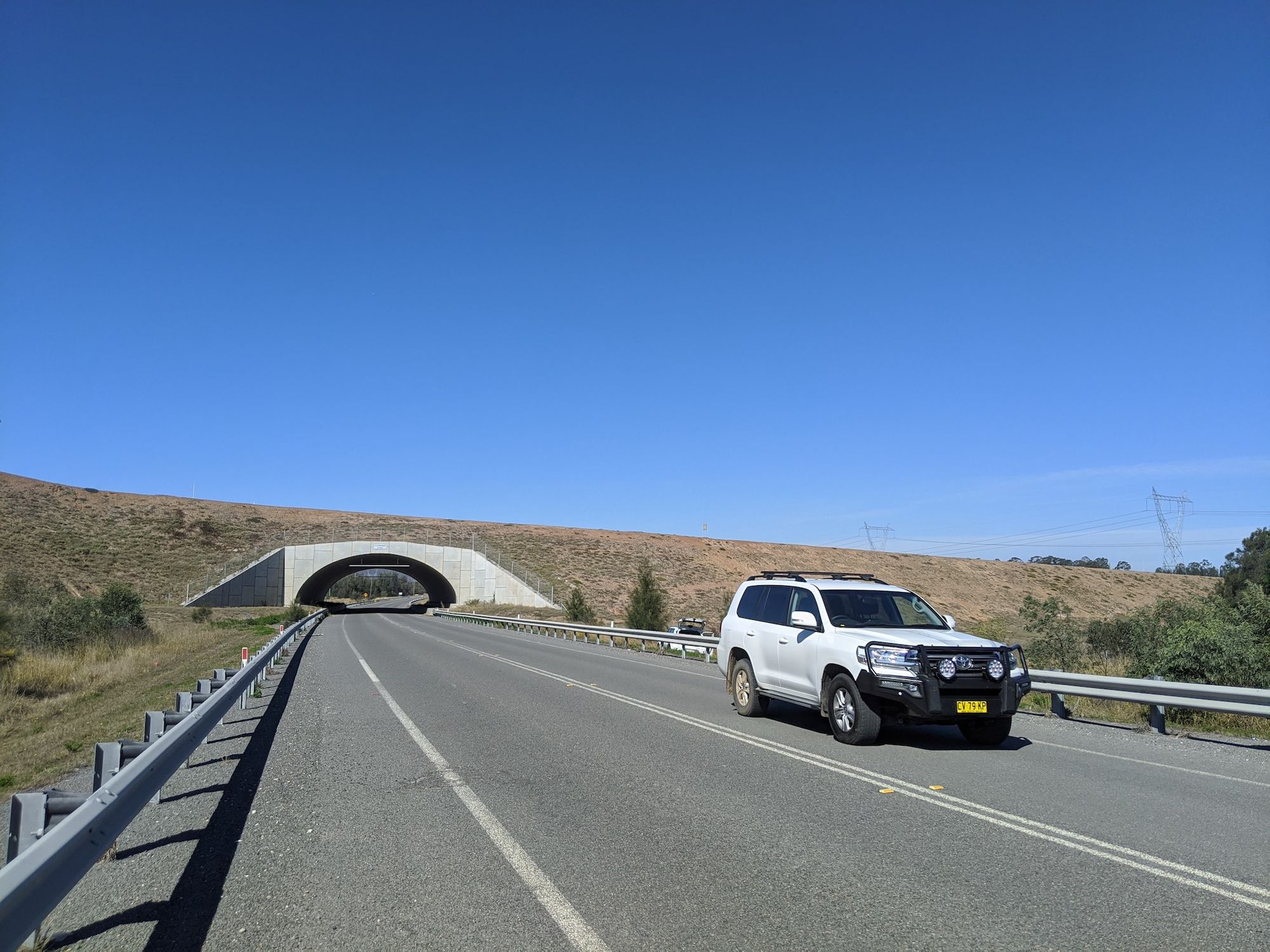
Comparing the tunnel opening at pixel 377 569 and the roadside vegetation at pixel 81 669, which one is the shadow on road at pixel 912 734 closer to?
the roadside vegetation at pixel 81 669

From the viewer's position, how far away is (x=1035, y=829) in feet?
21.2

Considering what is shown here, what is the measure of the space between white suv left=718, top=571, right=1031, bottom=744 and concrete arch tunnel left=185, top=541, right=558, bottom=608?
47314mm

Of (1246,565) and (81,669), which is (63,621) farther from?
(1246,565)

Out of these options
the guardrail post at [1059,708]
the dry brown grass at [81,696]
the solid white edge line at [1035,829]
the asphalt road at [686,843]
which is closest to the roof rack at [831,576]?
the asphalt road at [686,843]

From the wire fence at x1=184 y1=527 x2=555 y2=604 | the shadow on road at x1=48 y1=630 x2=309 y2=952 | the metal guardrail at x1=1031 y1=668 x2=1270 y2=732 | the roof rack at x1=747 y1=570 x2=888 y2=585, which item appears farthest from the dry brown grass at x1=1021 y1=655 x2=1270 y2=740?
the wire fence at x1=184 y1=527 x2=555 y2=604

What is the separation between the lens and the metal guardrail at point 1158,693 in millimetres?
10258

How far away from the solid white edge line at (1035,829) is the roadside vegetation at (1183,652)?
6000 millimetres

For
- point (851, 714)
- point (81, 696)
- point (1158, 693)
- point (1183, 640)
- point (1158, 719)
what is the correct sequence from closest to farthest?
point (851, 714), point (1158, 693), point (1158, 719), point (1183, 640), point (81, 696)

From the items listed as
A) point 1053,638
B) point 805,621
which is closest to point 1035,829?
point 805,621

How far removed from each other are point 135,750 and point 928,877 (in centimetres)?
537

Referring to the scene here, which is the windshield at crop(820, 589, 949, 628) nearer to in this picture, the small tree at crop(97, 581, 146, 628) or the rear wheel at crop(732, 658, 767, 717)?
the rear wheel at crop(732, 658, 767, 717)

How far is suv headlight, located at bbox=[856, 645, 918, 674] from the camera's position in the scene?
973cm

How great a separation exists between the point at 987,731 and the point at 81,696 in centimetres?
1753

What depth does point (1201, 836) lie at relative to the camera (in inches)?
249
